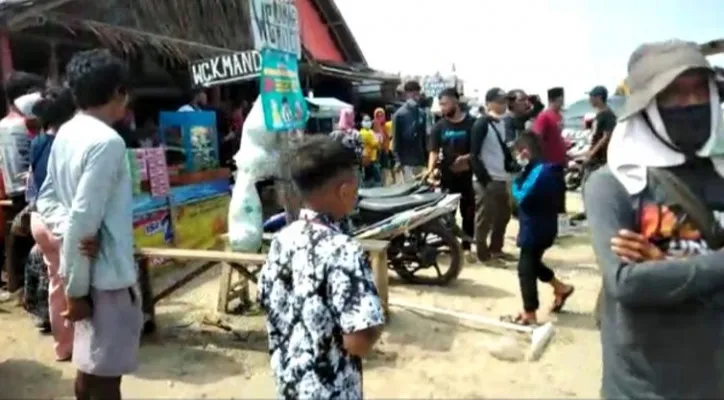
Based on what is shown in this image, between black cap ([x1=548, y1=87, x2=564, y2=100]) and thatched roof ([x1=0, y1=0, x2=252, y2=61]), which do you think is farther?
black cap ([x1=548, y1=87, x2=564, y2=100])

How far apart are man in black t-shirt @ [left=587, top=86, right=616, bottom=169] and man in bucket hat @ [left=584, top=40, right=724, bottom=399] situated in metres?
7.41

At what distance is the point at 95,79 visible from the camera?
2953 millimetres

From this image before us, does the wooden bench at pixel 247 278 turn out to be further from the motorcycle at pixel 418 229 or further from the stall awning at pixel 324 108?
the stall awning at pixel 324 108

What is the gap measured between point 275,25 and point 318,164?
2.85 metres

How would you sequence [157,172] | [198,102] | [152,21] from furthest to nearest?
1. [198,102]
2. [152,21]
3. [157,172]

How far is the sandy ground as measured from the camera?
4.34 meters

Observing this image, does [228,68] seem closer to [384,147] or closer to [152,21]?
[152,21]

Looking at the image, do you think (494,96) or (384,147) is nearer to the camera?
(494,96)

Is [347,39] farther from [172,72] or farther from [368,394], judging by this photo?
[368,394]

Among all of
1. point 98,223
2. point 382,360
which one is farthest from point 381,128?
point 98,223

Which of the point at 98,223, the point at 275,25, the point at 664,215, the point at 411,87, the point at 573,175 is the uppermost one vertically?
the point at 275,25

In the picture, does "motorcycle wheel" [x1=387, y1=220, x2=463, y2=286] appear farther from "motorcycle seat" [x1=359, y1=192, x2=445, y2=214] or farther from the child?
the child

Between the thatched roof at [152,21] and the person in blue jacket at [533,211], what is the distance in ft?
14.8

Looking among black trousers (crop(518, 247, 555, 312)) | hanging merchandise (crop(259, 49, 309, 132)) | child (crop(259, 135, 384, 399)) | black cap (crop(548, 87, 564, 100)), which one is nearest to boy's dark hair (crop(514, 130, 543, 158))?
black trousers (crop(518, 247, 555, 312))
